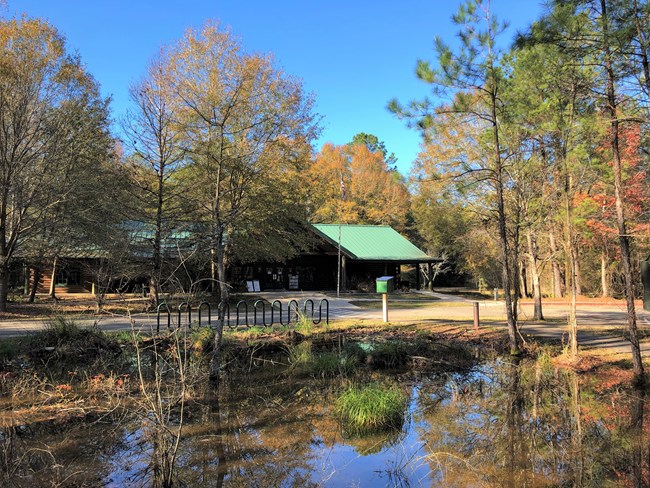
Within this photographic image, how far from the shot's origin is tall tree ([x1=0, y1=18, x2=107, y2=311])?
51.9ft

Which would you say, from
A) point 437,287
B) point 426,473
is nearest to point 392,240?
point 437,287

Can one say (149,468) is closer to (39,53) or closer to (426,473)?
(426,473)

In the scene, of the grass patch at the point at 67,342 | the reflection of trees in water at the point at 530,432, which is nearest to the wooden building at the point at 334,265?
the grass patch at the point at 67,342

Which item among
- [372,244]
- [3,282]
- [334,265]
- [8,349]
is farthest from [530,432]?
[372,244]

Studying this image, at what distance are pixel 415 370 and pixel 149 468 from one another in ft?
20.9

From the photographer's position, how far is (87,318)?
575 inches

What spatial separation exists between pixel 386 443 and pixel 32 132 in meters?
17.0

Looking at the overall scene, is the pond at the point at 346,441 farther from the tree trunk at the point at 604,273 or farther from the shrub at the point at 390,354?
the tree trunk at the point at 604,273

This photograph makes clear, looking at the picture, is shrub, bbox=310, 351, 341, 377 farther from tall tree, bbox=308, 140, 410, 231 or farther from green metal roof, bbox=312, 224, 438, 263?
tall tree, bbox=308, 140, 410, 231

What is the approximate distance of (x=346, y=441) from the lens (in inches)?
251

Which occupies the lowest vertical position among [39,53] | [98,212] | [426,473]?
[426,473]

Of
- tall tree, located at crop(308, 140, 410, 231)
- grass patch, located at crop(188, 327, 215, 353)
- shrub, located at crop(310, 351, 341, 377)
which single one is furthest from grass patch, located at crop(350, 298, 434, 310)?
tall tree, located at crop(308, 140, 410, 231)

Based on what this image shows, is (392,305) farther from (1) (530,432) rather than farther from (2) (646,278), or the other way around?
(1) (530,432)

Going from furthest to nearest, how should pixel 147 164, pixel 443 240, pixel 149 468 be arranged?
pixel 443 240
pixel 147 164
pixel 149 468
